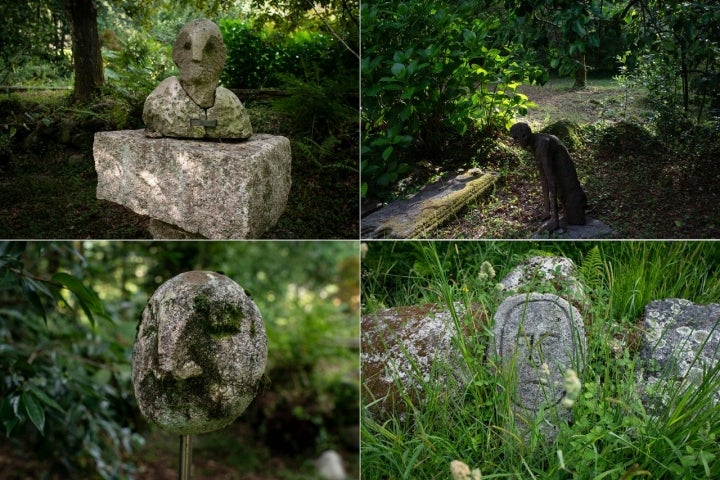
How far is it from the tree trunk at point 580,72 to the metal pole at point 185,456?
1937mm

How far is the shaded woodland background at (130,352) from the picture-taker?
3305 mm

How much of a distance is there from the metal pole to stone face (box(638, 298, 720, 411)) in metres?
1.36

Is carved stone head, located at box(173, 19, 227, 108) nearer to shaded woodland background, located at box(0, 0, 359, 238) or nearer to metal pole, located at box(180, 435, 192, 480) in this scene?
shaded woodland background, located at box(0, 0, 359, 238)

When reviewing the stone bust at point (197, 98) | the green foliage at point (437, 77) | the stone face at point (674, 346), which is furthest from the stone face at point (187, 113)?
the stone face at point (674, 346)

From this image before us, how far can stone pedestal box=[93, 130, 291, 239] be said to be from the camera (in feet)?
9.53

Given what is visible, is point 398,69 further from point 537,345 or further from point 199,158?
point 537,345

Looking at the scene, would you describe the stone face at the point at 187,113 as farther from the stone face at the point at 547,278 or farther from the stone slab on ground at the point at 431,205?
the stone face at the point at 547,278

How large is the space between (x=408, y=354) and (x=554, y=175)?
0.93 metres

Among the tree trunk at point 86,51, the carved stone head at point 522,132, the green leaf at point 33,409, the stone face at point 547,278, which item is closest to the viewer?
the green leaf at point 33,409

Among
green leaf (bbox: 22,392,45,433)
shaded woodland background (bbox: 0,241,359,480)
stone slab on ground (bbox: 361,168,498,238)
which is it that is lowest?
shaded woodland background (bbox: 0,241,359,480)

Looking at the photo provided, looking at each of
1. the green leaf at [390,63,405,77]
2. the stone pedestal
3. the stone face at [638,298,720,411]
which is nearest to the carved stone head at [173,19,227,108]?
the stone pedestal

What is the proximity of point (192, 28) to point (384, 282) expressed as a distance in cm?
129

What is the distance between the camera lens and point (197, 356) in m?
1.66

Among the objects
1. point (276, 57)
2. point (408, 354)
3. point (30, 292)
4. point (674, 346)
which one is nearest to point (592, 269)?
point (674, 346)
